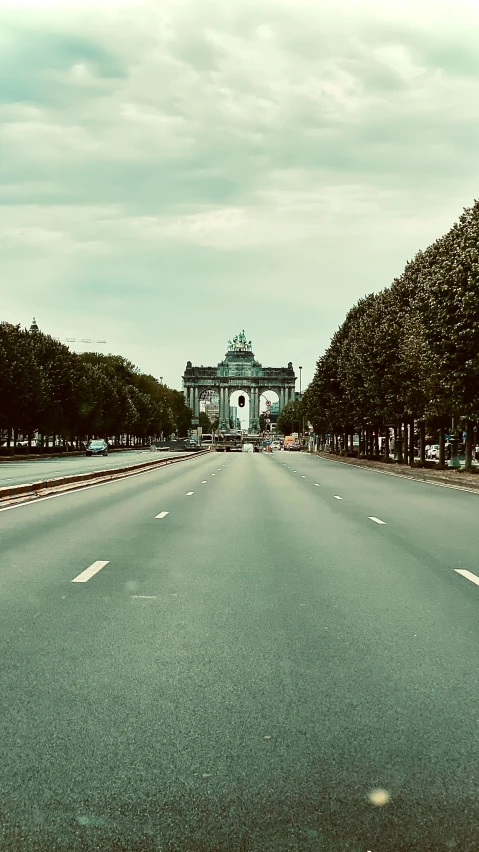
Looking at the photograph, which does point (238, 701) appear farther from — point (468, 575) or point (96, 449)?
point (96, 449)

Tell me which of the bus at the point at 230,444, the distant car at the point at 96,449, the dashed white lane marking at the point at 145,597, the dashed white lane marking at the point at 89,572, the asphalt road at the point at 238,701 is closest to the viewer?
the asphalt road at the point at 238,701

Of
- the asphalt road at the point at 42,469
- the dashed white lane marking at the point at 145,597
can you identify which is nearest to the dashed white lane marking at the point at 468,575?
the dashed white lane marking at the point at 145,597

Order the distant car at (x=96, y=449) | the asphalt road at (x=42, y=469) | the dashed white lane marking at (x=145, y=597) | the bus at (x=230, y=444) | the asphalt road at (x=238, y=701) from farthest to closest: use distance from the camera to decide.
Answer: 1. the bus at (x=230, y=444)
2. the distant car at (x=96, y=449)
3. the asphalt road at (x=42, y=469)
4. the dashed white lane marking at (x=145, y=597)
5. the asphalt road at (x=238, y=701)

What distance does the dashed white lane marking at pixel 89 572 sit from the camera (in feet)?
38.5

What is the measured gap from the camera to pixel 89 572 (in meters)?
12.4

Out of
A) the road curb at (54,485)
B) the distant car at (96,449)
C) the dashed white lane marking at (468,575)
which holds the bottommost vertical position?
the dashed white lane marking at (468,575)

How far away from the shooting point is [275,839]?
14.0 feet

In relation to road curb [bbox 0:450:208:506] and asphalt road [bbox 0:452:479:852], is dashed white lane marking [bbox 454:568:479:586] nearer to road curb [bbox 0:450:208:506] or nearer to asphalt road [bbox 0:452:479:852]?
asphalt road [bbox 0:452:479:852]

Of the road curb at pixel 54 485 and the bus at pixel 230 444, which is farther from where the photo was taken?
the bus at pixel 230 444

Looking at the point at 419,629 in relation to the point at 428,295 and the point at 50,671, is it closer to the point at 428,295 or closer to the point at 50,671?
the point at 50,671

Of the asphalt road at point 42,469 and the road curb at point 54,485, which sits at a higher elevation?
the road curb at point 54,485

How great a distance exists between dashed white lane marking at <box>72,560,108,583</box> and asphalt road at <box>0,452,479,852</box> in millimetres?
98

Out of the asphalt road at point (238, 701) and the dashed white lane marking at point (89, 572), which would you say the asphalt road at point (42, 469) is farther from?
the asphalt road at point (238, 701)

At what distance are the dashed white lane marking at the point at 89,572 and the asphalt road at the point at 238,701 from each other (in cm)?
10
